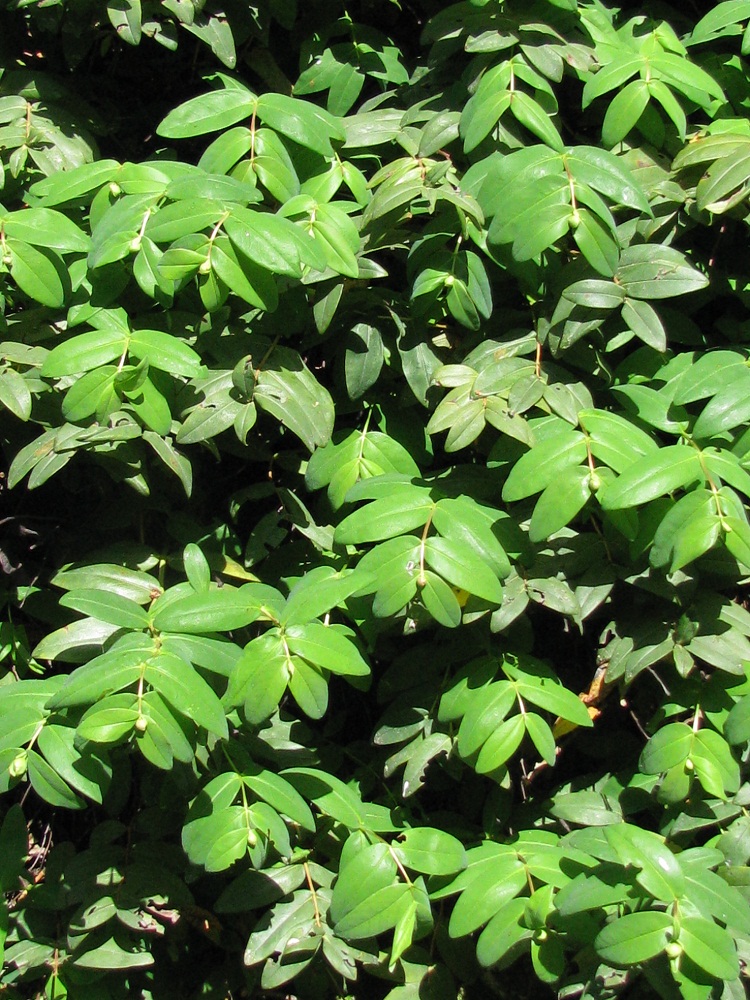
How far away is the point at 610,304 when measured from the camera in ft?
6.86

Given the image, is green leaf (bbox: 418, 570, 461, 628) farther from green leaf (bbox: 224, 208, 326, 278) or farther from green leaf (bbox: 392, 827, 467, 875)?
green leaf (bbox: 224, 208, 326, 278)

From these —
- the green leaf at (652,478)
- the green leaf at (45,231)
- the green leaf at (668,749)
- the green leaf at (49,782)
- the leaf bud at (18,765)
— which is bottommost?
the green leaf at (668,749)

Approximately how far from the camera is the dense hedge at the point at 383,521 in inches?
71.8

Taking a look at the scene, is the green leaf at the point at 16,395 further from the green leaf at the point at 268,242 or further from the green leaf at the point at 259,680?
the green leaf at the point at 259,680

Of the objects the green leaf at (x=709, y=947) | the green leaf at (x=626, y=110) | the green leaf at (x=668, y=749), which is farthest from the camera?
the green leaf at (x=626, y=110)

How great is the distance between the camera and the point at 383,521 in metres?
1.88

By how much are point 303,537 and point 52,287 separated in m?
0.78

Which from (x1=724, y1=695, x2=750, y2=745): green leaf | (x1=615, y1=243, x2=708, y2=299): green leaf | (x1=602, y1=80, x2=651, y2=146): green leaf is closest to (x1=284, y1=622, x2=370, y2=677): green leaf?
(x1=724, y1=695, x2=750, y2=745): green leaf

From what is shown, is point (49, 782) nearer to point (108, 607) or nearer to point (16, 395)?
point (108, 607)

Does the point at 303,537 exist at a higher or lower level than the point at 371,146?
lower

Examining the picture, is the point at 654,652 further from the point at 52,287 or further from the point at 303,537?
the point at 52,287

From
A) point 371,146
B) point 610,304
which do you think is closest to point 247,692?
point 610,304

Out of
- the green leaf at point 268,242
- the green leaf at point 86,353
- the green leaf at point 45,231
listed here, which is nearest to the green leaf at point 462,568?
the green leaf at point 268,242

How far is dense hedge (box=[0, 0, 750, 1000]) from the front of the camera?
1.82 meters
